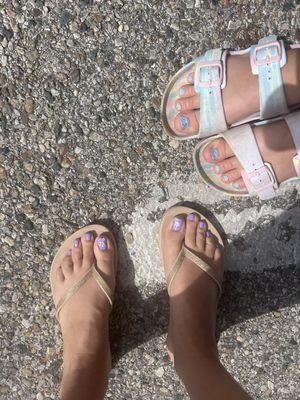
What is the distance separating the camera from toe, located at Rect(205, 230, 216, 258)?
2.01 m

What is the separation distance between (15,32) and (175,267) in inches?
41.9

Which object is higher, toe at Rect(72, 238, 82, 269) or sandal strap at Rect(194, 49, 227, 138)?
sandal strap at Rect(194, 49, 227, 138)

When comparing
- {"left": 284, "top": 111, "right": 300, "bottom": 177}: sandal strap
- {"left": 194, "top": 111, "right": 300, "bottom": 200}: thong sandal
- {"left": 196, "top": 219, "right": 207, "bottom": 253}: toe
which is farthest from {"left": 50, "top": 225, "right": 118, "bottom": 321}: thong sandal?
{"left": 284, "top": 111, "right": 300, "bottom": 177}: sandal strap

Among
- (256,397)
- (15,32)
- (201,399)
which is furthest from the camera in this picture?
(256,397)

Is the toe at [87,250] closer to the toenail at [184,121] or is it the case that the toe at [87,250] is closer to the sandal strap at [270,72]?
the toenail at [184,121]

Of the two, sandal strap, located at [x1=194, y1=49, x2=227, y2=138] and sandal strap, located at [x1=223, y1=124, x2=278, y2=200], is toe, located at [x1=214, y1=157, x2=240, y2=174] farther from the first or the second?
sandal strap, located at [x1=194, y1=49, x2=227, y2=138]

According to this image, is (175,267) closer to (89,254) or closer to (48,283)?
(89,254)

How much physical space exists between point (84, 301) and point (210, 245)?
Answer: 0.54 metres

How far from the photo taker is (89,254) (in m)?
2.02

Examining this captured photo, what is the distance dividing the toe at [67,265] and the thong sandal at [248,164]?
23.5 inches

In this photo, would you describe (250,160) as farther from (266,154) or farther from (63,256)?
(63,256)

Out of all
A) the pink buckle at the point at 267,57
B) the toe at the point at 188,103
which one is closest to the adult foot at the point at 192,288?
the toe at the point at 188,103

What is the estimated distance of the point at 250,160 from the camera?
1.89 m

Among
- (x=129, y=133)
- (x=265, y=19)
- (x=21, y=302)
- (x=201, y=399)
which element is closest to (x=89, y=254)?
(x=21, y=302)
